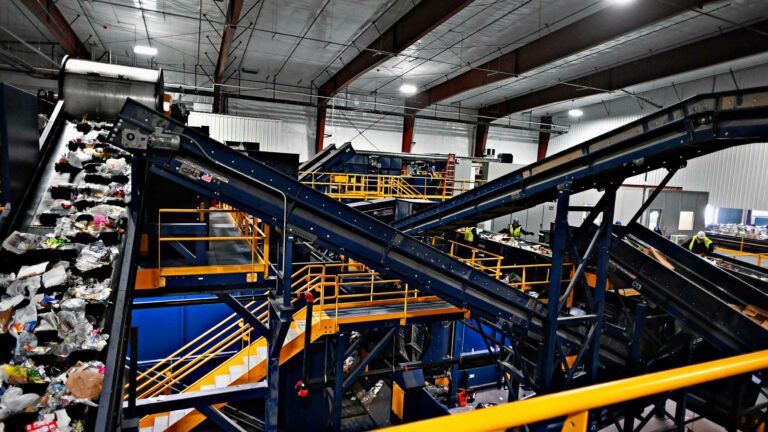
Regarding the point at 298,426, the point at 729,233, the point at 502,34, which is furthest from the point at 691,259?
the point at 729,233

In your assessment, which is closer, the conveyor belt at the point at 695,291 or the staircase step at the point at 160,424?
the conveyor belt at the point at 695,291

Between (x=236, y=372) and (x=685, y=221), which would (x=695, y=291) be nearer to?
(x=236, y=372)

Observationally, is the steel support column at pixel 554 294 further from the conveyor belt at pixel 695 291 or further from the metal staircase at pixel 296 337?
the metal staircase at pixel 296 337

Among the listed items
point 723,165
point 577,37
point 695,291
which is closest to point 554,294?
point 695,291

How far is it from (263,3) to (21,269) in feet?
39.7

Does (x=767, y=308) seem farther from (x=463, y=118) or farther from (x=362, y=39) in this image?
(x=463, y=118)

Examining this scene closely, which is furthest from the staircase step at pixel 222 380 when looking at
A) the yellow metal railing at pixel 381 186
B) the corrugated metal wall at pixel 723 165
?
the corrugated metal wall at pixel 723 165

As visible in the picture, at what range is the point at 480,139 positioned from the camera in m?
28.1

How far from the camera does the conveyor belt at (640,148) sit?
4262 mm

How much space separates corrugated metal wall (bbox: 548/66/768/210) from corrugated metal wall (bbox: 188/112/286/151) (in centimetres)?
1908

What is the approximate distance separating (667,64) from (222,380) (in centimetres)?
1873

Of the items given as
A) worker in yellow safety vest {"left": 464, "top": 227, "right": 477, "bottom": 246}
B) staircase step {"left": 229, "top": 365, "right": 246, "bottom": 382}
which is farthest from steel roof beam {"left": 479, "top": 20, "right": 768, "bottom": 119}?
staircase step {"left": 229, "top": 365, "right": 246, "bottom": 382}

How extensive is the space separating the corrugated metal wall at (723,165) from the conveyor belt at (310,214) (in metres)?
18.4

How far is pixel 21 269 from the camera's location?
3.46 m
